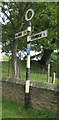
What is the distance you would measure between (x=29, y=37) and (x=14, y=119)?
3.59 m

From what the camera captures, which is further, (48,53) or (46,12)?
(48,53)

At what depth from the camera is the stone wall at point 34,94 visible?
9.52 meters

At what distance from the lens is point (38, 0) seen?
17.1m

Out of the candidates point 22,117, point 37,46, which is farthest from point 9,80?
point 37,46

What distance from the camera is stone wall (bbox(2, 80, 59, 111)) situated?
9520 mm

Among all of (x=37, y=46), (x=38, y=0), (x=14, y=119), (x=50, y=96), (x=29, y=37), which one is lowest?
(x=14, y=119)

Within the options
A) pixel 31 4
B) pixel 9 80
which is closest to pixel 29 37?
pixel 9 80

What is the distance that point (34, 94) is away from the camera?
10539mm

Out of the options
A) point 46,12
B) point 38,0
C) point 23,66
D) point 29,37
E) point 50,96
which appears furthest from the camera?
point 23,66

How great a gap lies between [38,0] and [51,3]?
1.16 meters

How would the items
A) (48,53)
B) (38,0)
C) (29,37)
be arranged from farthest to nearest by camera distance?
(48,53) → (38,0) → (29,37)

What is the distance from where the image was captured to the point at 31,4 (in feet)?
56.3

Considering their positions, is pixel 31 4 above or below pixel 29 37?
above

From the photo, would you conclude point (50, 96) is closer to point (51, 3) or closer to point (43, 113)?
point (43, 113)
